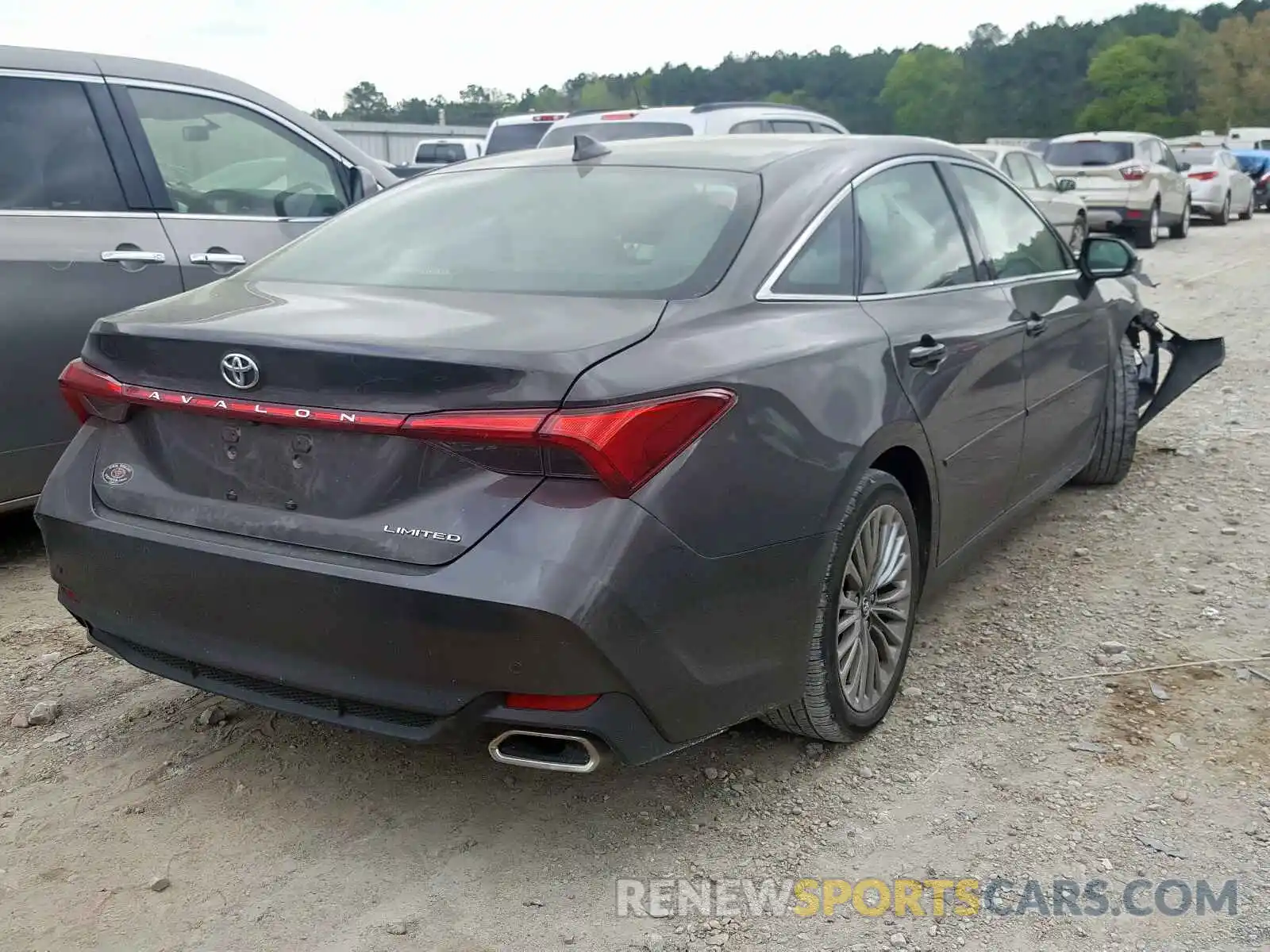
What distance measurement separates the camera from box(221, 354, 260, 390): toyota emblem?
2477 mm

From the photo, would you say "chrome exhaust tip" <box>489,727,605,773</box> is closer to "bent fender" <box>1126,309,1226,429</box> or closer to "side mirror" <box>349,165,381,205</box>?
"side mirror" <box>349,165,381,205</box>

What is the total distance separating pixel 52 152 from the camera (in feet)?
14.5

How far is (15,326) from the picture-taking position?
4172mm

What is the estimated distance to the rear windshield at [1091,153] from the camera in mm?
16938

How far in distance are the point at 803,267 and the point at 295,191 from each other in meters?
3.06

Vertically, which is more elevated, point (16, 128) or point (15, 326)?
point (16, 128)

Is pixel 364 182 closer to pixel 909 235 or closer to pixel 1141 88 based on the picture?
pixel 909 235

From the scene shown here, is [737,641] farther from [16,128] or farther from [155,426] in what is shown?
[16,128]

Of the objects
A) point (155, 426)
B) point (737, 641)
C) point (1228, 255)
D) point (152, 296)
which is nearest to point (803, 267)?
point (737, 641)

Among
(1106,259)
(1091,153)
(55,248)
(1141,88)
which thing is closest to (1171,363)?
(1106,259)

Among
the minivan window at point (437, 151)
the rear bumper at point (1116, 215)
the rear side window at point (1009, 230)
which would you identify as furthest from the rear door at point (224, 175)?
the minivan window at point (437, 151)

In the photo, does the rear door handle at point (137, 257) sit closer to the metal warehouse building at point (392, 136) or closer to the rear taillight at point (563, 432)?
the rear taillight at point (563, 432)

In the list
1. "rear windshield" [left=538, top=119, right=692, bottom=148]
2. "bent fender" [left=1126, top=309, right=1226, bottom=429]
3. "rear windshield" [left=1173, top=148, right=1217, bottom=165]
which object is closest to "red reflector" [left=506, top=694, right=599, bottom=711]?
"bent fender" [left=1126, top=309, right=1226, bottom=429]

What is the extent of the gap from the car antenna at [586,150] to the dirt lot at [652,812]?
1.65 metres
